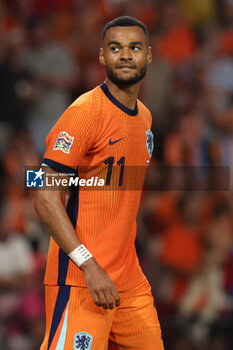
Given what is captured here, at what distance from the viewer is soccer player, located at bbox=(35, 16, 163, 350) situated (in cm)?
355

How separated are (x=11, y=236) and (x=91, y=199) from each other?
3462mm

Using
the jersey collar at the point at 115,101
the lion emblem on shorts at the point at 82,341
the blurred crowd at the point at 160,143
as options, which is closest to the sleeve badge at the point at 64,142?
the jersey collar at the point at 115,101

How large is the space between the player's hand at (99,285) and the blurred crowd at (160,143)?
311cm

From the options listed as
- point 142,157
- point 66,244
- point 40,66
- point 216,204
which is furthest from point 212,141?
point 66,244

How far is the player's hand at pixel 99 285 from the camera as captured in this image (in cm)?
340

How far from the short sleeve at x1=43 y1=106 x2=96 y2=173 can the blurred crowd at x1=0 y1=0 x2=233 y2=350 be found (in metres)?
3.23

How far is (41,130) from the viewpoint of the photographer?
826 cm

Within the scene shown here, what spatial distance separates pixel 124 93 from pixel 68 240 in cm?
91

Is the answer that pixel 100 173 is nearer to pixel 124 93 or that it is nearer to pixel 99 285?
pixel 124 93

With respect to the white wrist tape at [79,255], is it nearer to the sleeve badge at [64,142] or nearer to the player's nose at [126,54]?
the sleeve badge at [64,142]

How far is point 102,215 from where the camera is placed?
375cm

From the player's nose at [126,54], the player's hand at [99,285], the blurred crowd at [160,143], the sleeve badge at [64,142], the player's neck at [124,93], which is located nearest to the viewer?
the player's hand at [99,285]

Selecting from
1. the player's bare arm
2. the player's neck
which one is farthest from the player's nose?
the player's bare arm

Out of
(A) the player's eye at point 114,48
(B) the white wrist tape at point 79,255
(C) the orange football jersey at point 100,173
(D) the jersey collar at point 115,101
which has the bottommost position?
(B) the white wrist tape at point 79,255
